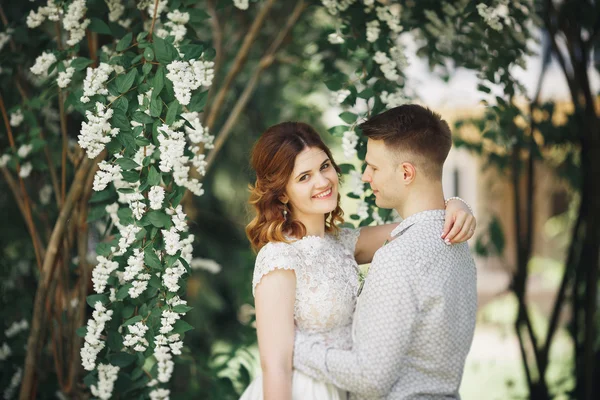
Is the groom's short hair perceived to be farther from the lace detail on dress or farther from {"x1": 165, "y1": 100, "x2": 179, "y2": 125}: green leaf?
{"x1": 165, "y1": 100, "x2": 179, "y2": 125}: green leaf

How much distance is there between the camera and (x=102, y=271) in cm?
215

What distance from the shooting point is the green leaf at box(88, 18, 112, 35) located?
224 cm

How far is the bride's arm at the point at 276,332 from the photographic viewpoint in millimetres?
1896

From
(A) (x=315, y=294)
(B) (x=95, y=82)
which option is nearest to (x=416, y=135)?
(A) (x=315, y=294)

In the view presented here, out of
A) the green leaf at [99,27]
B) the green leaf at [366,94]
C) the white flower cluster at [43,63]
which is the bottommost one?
the green leaf at [366,94]

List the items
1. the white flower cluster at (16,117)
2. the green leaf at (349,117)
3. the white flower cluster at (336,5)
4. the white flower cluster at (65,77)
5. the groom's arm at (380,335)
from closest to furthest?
the groom's arm at (380,335), the white flower cluster at (65,77), the green leaf at (349,117), the white flower cluster at (336,5), the white flower cluster at (16,117)

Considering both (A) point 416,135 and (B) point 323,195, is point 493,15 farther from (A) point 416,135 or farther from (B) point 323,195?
(B) point 323,195

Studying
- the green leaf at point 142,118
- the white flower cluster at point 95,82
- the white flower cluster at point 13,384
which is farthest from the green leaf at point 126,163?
the white flower cluster at point 13,384

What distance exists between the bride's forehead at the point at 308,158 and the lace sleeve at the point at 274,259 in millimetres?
259

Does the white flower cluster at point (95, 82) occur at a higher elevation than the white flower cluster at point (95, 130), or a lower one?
higher

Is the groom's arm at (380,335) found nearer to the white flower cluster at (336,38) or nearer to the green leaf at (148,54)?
the green leaf at (148,54)

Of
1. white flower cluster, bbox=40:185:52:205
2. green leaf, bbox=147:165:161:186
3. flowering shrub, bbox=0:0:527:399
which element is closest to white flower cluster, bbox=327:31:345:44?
flowering shrub, bbox=0:0:527:399

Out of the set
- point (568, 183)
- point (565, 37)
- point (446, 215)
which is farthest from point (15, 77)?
point (568, 183)

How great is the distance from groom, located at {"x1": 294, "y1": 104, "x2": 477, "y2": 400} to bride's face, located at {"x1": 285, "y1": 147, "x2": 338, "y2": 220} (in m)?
0.16
